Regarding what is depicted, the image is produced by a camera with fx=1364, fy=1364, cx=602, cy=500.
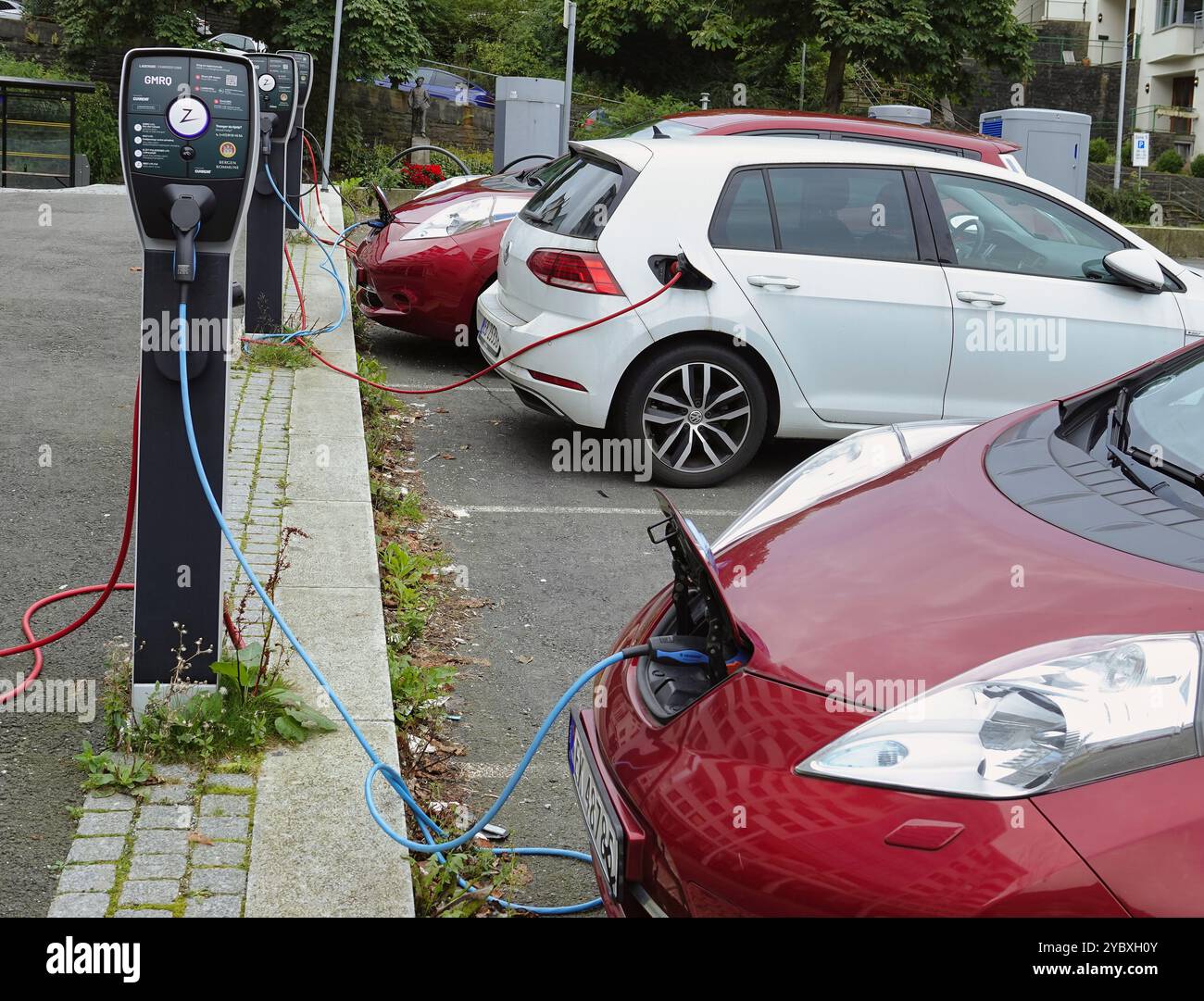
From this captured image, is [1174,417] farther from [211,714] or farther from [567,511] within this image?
[567,511]

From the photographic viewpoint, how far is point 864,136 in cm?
806

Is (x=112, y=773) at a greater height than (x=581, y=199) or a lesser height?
lesser

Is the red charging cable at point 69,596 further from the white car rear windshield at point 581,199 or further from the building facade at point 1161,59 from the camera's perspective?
the building facade at point 1161,59

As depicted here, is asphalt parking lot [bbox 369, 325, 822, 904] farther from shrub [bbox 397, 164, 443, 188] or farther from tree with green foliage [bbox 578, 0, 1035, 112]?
tree with green foliage [bbox 578, 0, 1035, 112]

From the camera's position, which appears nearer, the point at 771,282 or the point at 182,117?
the point at 182,117

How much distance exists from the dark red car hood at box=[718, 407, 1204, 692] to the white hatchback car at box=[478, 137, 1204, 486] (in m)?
3.58

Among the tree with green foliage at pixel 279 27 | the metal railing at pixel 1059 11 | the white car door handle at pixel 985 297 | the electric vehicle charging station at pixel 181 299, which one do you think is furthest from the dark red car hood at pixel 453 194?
the metal railing at pixel 1059 11

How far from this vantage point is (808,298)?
6.45 metres

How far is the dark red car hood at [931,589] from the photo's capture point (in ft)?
7.34

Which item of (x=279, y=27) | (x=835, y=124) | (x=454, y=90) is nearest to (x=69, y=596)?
(x=835, y=124)

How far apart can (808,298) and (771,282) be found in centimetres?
19

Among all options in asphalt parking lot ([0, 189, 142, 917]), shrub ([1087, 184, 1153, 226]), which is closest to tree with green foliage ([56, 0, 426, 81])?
shrub ([1087, 184, 1153, 226])
